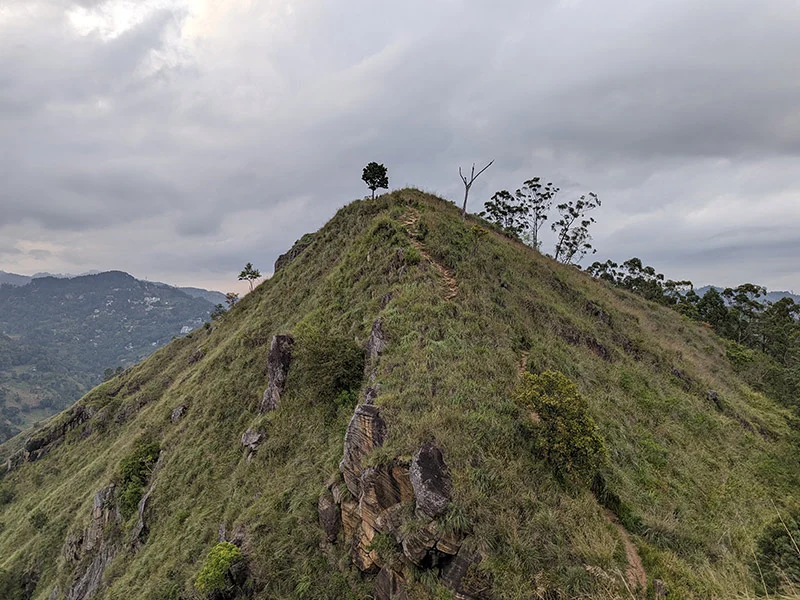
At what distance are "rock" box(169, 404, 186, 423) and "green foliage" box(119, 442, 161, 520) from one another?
2.30m

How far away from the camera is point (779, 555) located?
7871 millimetres

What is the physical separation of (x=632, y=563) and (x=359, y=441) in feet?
28.6

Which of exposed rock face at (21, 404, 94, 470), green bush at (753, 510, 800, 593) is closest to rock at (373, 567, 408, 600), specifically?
green bush at (753, 510, 800, 593)

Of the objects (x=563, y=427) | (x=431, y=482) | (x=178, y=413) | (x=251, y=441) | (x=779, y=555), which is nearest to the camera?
(x=779, y=555)

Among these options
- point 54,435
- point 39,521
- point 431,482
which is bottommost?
point 39,521

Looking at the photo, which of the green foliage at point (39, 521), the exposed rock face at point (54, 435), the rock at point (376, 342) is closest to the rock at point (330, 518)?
the rock at point (376, 342)

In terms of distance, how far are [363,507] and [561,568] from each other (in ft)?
19.5

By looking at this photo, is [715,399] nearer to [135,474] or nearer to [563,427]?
[563,427]

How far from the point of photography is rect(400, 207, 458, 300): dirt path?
69.1ft

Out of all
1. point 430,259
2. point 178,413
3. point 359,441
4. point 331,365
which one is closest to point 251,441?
point 331,365

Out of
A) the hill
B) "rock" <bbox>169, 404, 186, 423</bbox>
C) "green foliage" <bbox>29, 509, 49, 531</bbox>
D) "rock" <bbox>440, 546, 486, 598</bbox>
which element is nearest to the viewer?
"rock" <bbox>440, 546, 486, 598</bbox>

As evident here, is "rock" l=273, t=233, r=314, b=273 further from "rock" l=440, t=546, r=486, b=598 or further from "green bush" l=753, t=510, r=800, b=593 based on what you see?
"green bush" l=753, t=510, r=800, b=593

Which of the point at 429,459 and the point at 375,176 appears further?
the point at 375,176

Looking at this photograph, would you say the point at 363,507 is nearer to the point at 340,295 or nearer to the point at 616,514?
the point at 616,514
